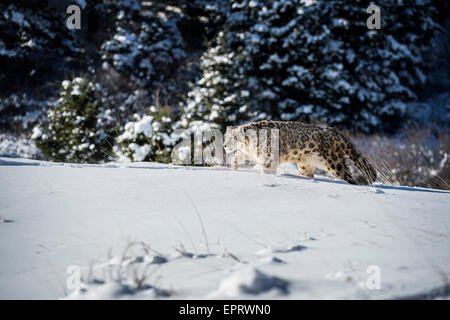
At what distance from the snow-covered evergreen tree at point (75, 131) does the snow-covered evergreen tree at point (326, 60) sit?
3.98m

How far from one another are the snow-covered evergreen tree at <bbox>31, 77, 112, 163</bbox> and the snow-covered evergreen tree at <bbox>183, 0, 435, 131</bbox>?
3.98m

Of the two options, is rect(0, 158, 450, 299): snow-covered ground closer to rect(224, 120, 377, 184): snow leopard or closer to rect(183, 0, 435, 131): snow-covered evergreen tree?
rect(224, 120, 377, 184): snow leopard

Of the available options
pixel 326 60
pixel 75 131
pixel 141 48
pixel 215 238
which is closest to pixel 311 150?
pixel 215 238

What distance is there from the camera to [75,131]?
9.33 m

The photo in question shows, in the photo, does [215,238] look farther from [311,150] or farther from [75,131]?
[75,131]

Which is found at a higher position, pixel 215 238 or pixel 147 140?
pixel 147 140

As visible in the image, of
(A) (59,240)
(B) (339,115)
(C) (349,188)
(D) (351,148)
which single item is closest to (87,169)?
(A) (59,240)

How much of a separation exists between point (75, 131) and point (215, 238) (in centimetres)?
868

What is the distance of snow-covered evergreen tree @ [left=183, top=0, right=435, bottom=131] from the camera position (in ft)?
44.2

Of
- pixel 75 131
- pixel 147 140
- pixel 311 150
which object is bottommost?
pixel 311 150

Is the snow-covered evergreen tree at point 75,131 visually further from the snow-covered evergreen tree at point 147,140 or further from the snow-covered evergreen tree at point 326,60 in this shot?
the snow-covered evergreen tree at point 326,60

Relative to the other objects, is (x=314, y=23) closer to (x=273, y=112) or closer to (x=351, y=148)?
(x=273, y=112)

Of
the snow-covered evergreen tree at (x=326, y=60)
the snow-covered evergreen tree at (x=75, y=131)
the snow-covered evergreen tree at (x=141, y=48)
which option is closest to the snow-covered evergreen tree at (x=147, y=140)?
the snow-covered evergreen tree at (x=75, y=131)

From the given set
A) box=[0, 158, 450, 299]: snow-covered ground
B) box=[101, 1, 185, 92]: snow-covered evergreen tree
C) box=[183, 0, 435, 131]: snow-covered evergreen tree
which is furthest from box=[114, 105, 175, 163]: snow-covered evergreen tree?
box=[101, 1, 185, 92]: snow-covered evergreen tree
